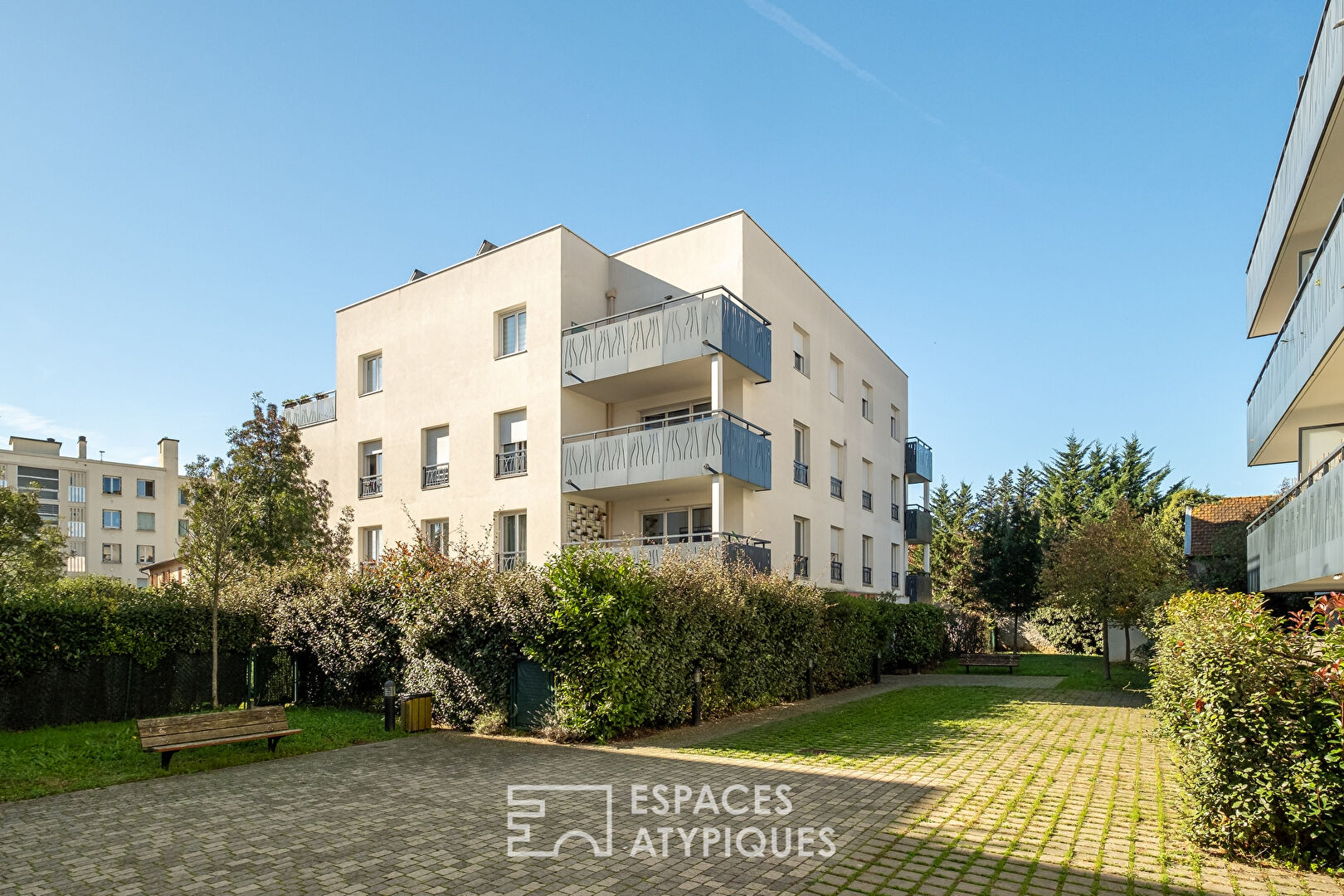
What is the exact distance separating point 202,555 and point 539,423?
803 centimetres

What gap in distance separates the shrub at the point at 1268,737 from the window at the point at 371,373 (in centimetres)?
2305

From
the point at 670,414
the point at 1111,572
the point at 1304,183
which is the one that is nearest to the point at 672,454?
the point at 670,414

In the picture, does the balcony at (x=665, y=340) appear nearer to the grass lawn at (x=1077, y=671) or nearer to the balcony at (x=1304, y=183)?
the balcony at (x=1304, y=183)

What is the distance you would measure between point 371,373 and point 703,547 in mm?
13325

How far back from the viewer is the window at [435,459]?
2302cm

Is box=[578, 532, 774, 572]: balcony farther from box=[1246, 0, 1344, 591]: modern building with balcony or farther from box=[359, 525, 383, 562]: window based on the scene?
box=[1246, 0, 1344, 591]: modern building with balcony

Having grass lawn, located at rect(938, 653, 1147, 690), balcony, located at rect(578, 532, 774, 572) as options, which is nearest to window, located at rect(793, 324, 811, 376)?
balcony, located at rect(578, 532, 774, 572)

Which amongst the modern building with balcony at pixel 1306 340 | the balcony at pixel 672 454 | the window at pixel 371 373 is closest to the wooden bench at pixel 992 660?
the modern building with balcony at pixel 1306 340

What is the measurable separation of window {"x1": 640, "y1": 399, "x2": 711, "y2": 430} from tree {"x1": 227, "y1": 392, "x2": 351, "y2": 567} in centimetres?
859

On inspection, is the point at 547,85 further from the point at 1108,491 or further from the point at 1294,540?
the point at 1108,491

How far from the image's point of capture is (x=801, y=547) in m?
23.6

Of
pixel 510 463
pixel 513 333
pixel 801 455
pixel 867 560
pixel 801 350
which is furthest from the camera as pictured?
pixel 867 560

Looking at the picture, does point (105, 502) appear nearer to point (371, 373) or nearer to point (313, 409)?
point (313, 409)

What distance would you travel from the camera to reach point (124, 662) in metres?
15.7
